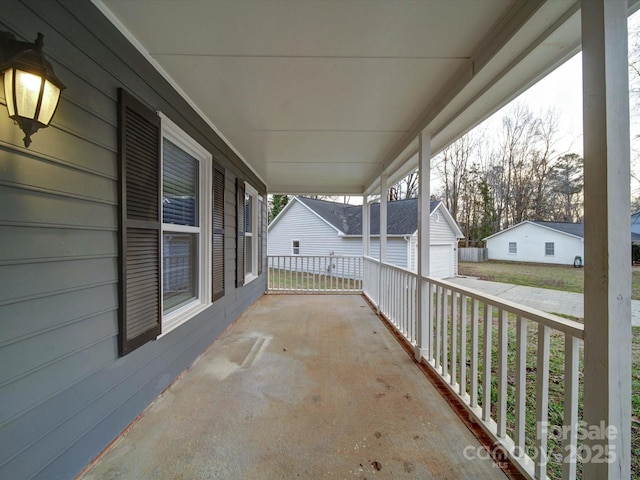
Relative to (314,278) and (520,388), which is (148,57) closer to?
(520,388)

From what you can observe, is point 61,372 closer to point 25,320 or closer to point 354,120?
point 25,320

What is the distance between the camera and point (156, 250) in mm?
1969

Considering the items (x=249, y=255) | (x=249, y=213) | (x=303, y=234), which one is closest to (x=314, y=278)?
(x=249, y=255)

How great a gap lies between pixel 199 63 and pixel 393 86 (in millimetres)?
1484

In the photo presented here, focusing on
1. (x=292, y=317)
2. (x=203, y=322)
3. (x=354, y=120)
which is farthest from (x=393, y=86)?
(x=292, y=317)

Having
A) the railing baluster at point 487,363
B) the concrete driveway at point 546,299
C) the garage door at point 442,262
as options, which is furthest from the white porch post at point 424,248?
the garage door at point 442,262

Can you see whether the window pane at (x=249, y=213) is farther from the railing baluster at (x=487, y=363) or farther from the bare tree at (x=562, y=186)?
the bare tree at (x=562, y=186)

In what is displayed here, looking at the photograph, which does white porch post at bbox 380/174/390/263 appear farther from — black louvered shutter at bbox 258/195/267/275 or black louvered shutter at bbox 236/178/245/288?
black louvered shutter at bbox 258/195/267/275

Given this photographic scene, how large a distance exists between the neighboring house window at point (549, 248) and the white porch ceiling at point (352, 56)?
1739mm

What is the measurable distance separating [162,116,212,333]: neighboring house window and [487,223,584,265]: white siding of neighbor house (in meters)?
3.43

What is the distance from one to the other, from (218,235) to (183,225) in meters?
0.69

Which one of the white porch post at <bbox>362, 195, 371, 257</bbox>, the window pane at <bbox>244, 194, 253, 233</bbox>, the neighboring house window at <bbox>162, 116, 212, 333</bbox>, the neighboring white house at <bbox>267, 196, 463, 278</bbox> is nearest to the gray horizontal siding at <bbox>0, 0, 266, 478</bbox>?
the neighboring house window at <bbox>162, 116, 212, 333</bbox>

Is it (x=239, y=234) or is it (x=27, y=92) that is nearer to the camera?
(x=27, y=92)

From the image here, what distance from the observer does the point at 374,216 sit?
11.5m
